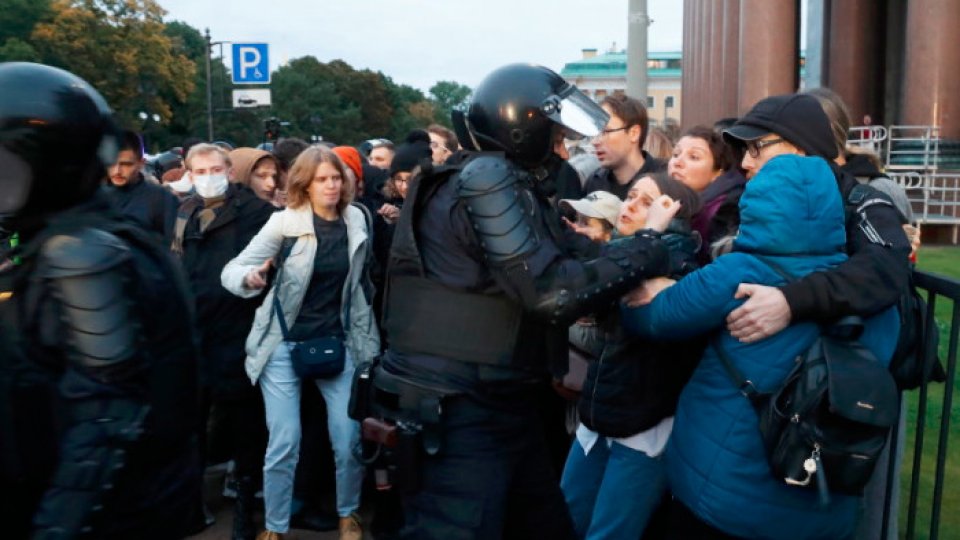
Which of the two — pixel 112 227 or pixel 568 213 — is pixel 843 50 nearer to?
pixel 568 213

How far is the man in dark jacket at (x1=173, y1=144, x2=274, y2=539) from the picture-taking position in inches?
200

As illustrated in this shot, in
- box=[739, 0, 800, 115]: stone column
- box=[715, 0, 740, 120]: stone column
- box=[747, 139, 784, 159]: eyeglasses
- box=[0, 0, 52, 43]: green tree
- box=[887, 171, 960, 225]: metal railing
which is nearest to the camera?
box=[747, 139, 784, 159]: eyeglasses

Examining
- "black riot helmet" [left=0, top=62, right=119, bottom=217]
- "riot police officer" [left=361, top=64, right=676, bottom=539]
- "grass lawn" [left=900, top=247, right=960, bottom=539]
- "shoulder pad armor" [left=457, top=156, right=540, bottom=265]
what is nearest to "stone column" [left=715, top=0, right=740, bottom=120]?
"grass lawn" [left=900, top=247, right=960, bottom=539]

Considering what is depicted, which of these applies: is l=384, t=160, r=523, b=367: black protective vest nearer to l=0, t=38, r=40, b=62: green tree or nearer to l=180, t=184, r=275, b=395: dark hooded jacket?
l=180, t=184, r=275, b=395: dark hooded jacket

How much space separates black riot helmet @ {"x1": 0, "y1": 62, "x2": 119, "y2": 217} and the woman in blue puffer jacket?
1.63 m

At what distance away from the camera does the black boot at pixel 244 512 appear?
4914 mm

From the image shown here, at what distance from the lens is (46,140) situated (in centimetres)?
206

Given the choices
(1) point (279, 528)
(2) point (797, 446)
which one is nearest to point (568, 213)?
(2) point (797, 446)

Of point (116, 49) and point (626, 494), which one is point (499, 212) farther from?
point (116, 49)

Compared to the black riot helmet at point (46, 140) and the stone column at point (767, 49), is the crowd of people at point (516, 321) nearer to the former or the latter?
the black riot helmet at point (46, 140)

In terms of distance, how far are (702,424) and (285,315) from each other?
8.16ft

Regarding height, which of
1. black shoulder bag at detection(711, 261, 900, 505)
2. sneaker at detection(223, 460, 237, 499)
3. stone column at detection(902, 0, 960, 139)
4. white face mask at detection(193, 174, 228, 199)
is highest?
stone column at detection(902, 0, 960, 139)

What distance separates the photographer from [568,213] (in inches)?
164

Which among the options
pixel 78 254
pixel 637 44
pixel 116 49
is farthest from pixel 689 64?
pixel 78 254
